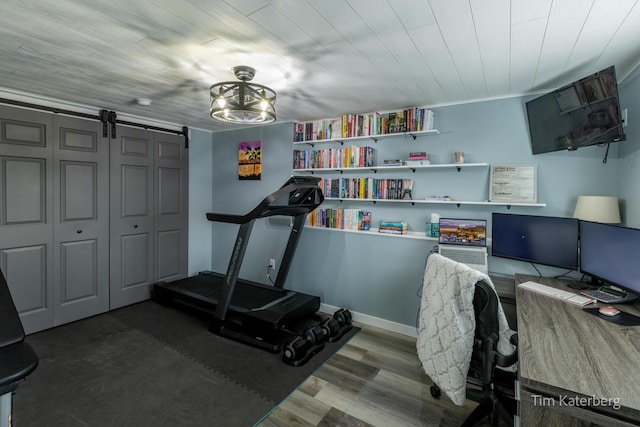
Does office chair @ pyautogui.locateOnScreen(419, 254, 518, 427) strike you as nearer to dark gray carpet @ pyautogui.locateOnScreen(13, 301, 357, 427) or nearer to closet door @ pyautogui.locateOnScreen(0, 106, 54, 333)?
dark gray carpet @ pyautogui.locateOnScreen(13, 301, 357, 427)

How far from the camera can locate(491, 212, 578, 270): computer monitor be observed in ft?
7.20

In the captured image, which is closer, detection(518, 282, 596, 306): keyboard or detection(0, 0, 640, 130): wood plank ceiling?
detection(0, 0, 640, 130): wood plank ceiling

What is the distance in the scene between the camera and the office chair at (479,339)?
4.99 feet

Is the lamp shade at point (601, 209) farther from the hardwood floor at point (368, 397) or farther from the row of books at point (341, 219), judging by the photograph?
the row of books at point (341, 219)

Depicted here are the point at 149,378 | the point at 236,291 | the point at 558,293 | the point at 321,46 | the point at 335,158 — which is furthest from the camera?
the point at 236,291

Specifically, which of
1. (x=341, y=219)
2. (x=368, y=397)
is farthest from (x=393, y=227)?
(x=368, y=397)

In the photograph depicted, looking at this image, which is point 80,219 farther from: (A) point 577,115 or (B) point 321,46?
(A) point 577,115

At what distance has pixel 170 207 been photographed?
4047 millimetres

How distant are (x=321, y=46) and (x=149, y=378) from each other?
260cm

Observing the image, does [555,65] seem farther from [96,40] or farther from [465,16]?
[96,40]

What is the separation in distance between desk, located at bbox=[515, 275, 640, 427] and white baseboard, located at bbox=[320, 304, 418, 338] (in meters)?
1.60

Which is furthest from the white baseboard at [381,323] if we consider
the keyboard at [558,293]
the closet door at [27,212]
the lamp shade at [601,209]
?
the closet door at [27,212]

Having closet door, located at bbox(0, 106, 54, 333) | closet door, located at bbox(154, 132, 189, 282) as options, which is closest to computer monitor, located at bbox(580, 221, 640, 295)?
closet door, located at bbox(154, 132, 189, 282)

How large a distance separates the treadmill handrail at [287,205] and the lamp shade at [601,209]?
6.88 ft
